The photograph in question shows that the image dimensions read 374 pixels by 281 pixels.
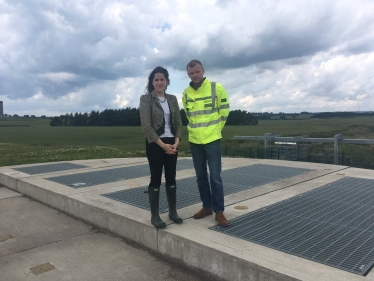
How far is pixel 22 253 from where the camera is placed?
4.03 metres

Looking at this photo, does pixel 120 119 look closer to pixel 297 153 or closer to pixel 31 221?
pixel 297 153

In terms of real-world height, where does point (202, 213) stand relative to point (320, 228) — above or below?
above

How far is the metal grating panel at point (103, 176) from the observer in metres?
6.79

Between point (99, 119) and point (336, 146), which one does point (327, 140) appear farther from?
point (99, 119)

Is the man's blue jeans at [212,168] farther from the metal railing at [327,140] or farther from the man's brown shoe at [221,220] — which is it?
the metal railing at [327,140]

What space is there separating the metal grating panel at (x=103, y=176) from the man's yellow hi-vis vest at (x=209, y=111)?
3.26 meters

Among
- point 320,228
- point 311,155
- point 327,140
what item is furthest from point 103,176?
point 311,155

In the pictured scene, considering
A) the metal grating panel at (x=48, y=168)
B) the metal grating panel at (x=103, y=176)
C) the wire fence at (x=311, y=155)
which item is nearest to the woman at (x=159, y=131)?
the metal grating panel at (x=103, y=176)

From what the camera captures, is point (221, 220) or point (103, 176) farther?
point (103, 176)

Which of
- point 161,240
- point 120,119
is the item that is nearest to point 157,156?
point 161,240

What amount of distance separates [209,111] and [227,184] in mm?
2725

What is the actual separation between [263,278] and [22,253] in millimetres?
2757

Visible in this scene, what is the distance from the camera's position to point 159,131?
394 cm

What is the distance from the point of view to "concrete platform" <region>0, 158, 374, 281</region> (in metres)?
3.02
